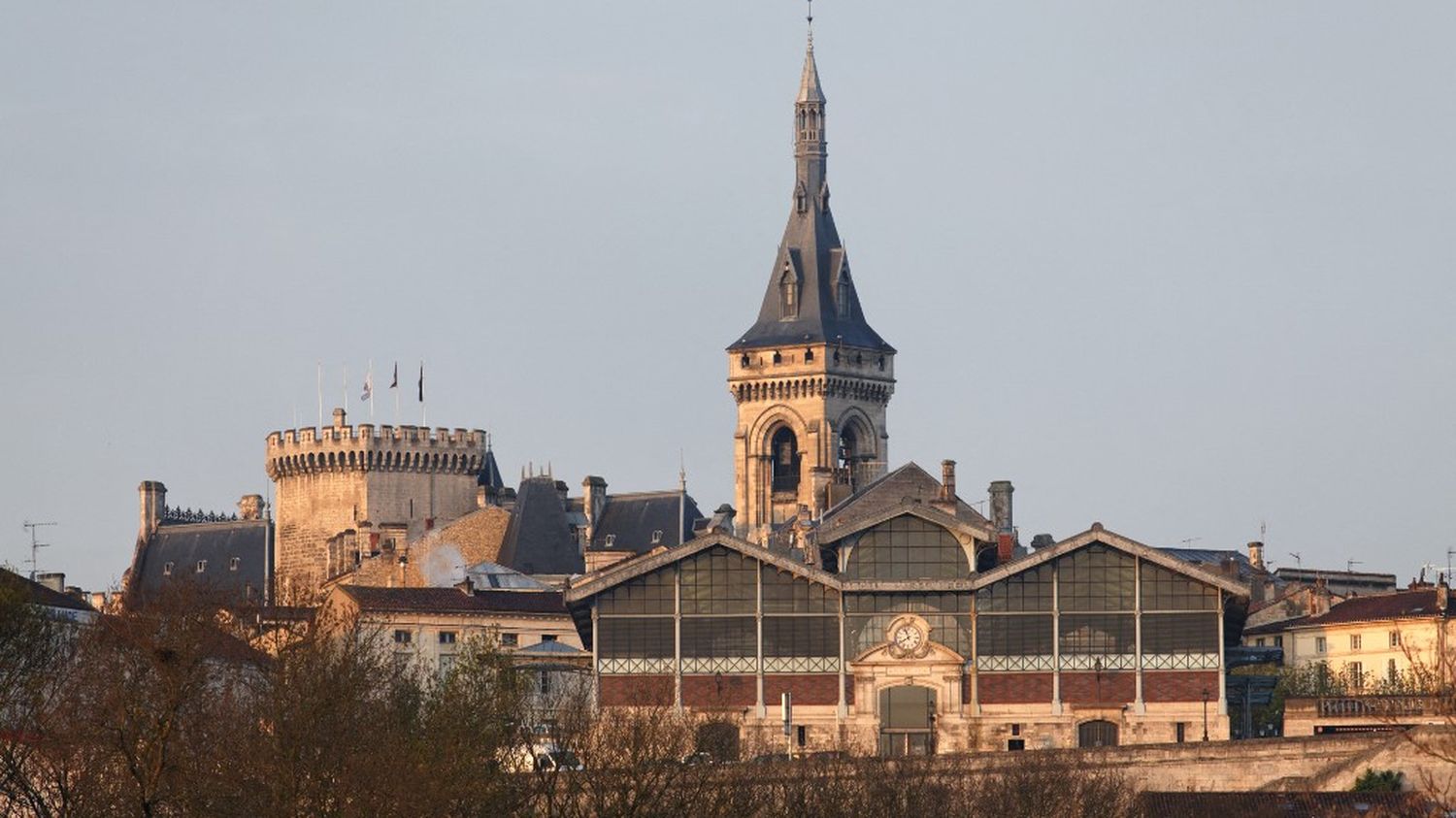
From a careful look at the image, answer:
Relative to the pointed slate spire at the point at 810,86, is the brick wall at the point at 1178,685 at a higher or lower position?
lower

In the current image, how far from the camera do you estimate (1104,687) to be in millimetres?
96062

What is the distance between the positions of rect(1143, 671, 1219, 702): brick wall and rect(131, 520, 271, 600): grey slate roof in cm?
6721

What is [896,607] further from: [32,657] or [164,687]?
[164,687]

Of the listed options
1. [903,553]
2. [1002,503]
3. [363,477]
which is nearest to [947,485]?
[1002,503]

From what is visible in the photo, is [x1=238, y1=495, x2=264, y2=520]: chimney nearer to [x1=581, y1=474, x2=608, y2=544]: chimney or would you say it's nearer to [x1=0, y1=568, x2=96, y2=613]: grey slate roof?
[x1=581, y1=474, x2=608, y2=544]: chimney

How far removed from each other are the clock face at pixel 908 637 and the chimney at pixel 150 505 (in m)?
74.8

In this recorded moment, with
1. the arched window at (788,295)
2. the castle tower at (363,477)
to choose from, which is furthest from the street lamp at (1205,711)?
the arched window at (788,295)

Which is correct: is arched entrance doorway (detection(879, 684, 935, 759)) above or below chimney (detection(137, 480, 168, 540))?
below

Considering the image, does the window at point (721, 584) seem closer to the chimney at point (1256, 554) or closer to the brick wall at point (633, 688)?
the brick wall at point (633, 688)

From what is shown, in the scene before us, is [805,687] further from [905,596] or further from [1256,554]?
[1256,554]

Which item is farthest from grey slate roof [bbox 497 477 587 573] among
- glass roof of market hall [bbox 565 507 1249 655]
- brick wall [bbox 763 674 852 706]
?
brick wall [bbox 763 674 852 706]

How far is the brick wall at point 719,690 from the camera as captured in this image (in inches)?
3804

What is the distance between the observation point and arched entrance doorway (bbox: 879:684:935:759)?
97625mm

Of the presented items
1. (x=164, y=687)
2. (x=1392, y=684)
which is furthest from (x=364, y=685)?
(x=1392, y=684)
